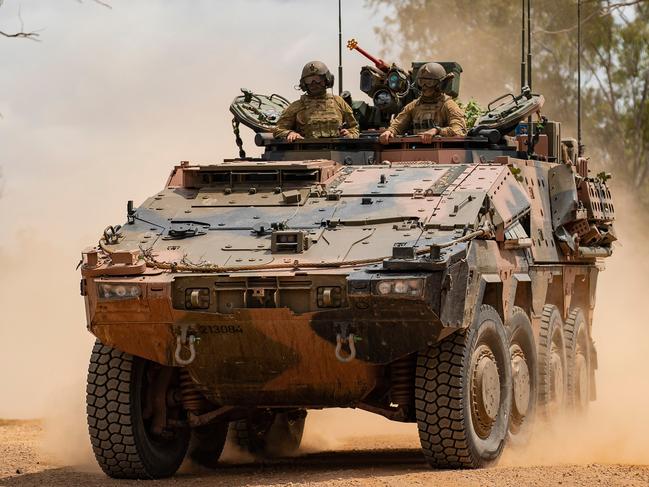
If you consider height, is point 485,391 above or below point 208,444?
above

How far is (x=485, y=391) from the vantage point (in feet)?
43.3

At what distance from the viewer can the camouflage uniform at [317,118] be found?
1683 cm

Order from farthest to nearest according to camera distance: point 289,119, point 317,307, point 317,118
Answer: point 289,119, point 317,118, point 317,307

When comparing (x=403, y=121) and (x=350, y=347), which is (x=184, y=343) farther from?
(x=403, y=121)

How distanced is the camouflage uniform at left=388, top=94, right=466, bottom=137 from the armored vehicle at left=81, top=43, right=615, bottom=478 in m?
1.32

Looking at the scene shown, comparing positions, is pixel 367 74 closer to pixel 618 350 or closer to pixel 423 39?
pixel 618 350

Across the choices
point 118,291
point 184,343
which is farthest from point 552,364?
point 118,291

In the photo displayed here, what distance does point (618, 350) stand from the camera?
22.9m

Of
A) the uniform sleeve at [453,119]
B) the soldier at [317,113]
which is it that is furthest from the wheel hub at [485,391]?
the soldier at [317,113]

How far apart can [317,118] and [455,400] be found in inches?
192

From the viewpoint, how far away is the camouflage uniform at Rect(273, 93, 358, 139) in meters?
16.8

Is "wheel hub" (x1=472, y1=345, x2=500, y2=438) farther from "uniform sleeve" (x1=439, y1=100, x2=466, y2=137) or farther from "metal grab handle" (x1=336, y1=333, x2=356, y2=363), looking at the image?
"uniform sleeve" (x1=439, y1=100, x2=466, y2=137)

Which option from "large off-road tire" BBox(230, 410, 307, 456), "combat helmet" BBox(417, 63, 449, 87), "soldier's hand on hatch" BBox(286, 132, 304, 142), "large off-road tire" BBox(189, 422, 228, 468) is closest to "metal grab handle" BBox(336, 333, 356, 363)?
"large off-road tire" BBox(189, 422, 228, 468)

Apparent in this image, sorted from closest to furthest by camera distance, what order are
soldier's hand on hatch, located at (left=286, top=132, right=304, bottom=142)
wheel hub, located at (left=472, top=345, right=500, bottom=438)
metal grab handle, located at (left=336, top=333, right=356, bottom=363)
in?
metal grab handle, located at (left=336, top=333, right=356, bottom=363) < wheel hub, located at (left=472, top=345, right=500, bottom=438) < soldier's hand on hatch, located at (left=286, top=132, right=304, bottom=142)
